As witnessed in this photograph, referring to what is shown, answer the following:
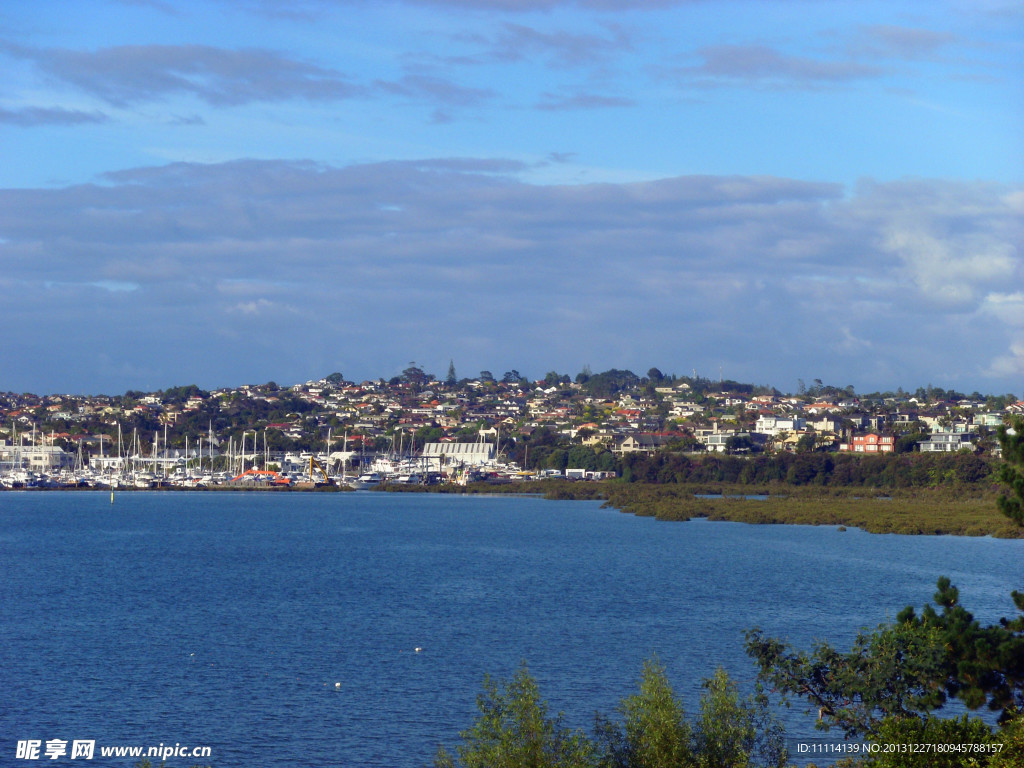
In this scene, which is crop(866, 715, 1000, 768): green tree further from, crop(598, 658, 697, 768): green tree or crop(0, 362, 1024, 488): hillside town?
crop(0, 362, 1024, 488): hillside town

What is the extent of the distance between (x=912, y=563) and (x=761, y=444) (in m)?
63.0

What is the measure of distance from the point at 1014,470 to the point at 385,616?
1857cm

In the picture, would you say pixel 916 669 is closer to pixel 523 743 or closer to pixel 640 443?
pixel 523 743

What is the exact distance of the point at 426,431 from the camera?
139 m

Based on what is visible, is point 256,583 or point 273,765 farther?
point 256,583

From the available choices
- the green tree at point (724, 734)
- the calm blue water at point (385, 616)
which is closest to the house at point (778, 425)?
the calm blue water at point (385, 616)

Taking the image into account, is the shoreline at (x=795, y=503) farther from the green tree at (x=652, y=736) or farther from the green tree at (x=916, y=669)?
the green tree at (x=652, y=736)

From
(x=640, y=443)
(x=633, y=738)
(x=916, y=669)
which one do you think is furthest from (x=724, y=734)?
(x=640, y=443)

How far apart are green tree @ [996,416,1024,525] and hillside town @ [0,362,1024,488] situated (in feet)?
225

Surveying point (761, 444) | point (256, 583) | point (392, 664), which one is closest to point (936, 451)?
point (761, 444)

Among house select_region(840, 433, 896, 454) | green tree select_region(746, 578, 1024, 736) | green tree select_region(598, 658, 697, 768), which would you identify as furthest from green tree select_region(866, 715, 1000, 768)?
house select_region(840, 433, 896, 454)

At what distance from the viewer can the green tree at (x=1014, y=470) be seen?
13281 millimetres

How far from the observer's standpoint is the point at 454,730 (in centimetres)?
1852

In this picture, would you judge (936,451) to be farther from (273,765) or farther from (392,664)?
(273,765)
